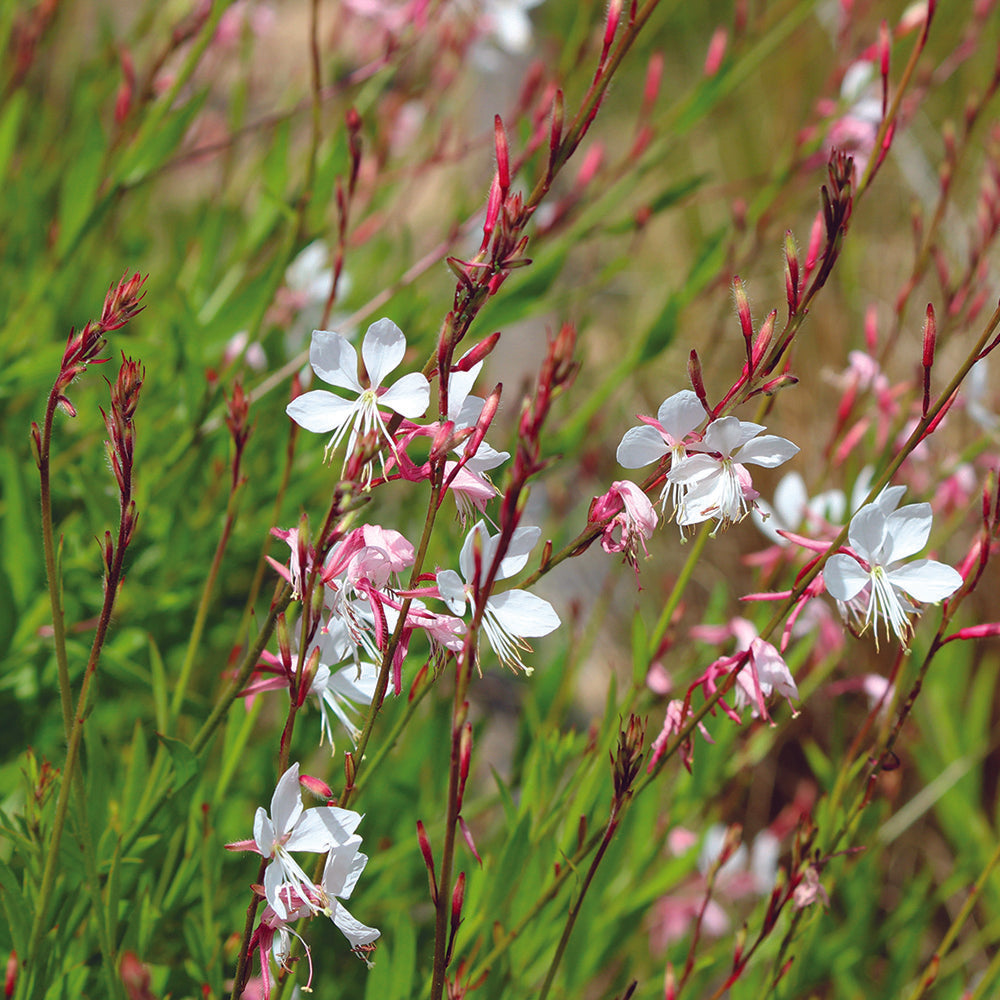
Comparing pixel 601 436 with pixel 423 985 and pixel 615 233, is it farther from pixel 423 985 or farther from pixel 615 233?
pixel 423 985

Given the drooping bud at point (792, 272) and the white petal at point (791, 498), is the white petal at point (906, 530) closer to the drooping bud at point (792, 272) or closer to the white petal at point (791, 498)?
the drooping bud at point (792, 272)

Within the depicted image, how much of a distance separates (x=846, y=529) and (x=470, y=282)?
0.89ft

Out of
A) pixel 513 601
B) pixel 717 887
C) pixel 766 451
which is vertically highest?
pixel 766 451

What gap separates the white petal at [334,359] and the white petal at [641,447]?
6.8 inches

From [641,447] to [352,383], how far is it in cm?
19

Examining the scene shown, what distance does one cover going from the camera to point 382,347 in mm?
606

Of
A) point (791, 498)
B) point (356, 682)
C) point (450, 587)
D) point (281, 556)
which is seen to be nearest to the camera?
point (450, 587)

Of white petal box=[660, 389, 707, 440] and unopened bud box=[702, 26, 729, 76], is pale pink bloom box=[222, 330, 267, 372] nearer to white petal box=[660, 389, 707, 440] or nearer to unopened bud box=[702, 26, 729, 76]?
unopened bud box=[702, 26, 729, 76]

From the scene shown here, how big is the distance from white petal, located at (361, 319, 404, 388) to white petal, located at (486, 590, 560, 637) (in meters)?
0.16

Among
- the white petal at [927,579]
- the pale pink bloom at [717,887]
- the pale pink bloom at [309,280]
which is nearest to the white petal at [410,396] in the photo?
the white petal at [927,579]

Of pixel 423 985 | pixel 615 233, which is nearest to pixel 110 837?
pixel 423 985

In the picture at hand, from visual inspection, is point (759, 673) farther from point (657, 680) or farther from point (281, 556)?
point (281, 556)

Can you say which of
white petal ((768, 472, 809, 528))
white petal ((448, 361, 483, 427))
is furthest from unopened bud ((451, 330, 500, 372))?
white petal ((768, 472, 809, 528))

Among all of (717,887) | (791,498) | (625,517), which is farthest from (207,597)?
(717,887)
